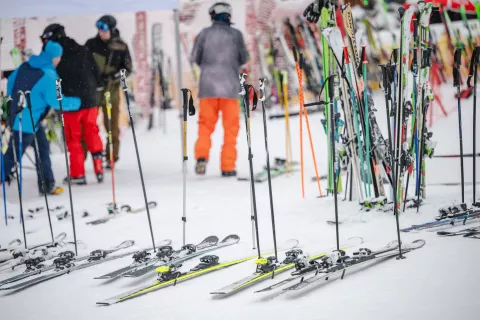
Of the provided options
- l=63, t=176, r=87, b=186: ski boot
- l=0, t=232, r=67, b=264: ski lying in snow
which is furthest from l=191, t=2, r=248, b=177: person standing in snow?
l=0, t=232, r=67, b=264: ski lying in snow

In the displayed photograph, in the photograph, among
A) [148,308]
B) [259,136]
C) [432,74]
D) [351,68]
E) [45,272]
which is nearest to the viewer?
[148,308]

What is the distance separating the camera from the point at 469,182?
601 centimetres

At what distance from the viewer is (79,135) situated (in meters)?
7.27

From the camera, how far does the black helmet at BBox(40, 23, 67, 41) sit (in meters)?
7.12

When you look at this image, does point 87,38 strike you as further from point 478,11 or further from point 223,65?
point 478,11

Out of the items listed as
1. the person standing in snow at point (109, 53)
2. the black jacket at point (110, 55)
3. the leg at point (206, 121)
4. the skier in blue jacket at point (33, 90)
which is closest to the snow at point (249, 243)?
the leg at point (206, 121)

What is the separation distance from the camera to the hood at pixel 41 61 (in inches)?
267

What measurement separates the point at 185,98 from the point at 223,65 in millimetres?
3044

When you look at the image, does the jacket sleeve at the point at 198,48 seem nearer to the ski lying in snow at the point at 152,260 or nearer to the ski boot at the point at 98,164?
the ski boot at the point at 98,164

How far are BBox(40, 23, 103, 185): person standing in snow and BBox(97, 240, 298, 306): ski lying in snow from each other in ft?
11.5

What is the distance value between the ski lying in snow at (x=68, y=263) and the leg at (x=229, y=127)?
2769mm

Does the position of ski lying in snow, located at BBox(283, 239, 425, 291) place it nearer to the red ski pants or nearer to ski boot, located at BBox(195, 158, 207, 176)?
ski boot, located at BBox(195, 158, 207, 176)

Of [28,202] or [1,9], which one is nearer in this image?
[1,9]

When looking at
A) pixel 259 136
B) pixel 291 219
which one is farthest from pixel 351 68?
pixel 259 136
